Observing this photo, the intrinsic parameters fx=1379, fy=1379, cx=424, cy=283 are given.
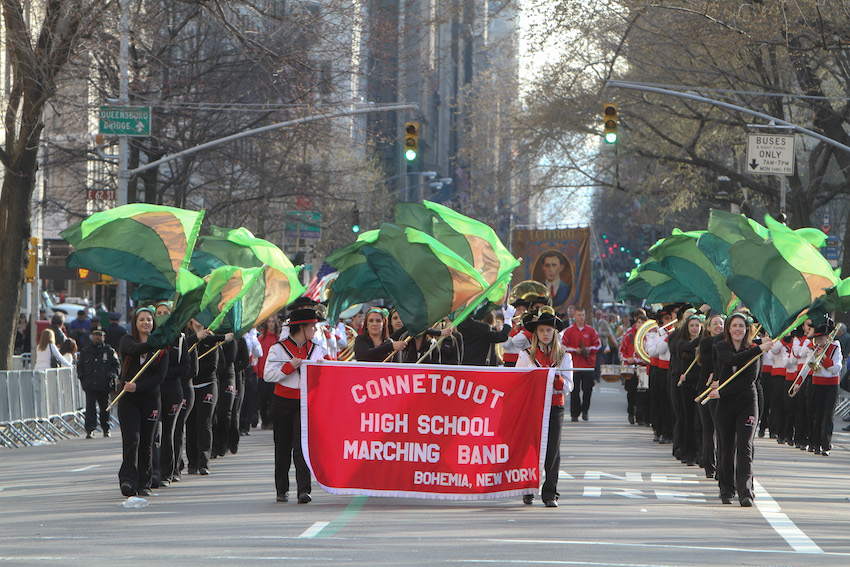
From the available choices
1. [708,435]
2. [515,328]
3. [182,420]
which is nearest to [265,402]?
[515,328]

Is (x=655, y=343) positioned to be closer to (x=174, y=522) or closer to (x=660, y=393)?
(x=660, y=393)

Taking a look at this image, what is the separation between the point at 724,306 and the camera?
15.6 metres

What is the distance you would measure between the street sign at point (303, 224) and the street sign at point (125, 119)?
43.1 ft

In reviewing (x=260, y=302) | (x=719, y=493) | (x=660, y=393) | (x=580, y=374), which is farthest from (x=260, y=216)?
(x=719, y=493)

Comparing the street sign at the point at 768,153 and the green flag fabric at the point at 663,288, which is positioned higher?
the street sign at the point at 768,153

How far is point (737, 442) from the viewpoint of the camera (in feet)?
40.9

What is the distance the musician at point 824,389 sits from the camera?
18.9 metres

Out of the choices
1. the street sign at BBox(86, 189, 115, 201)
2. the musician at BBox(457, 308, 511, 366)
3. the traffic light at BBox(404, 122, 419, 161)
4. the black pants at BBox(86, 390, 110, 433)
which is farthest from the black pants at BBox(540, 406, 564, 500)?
the street sign at BBox(86, 189, 115, 201)

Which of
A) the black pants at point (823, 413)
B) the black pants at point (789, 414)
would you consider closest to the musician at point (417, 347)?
the black pants at point (823, 413)

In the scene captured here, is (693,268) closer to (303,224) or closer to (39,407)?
(39,407)


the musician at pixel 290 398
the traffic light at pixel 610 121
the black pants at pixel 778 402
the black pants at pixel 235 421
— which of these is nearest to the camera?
the musician at pixel 290 398

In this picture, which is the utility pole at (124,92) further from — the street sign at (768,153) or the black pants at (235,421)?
the street sign at (768,153)

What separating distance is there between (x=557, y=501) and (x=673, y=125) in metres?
26.2

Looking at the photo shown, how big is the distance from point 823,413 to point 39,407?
1150cm
